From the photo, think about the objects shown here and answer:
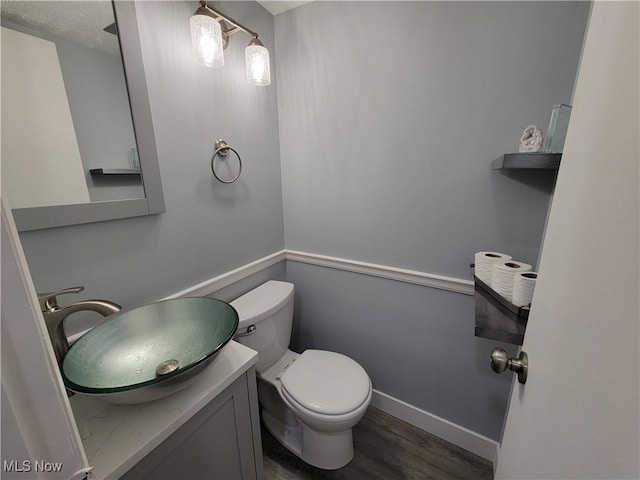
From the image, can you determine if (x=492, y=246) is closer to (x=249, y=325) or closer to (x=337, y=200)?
(x=337, y=200)

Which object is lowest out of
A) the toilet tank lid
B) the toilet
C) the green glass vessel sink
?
the toilet

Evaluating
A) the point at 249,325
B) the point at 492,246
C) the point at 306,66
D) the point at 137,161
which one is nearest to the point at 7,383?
the point at 137,161

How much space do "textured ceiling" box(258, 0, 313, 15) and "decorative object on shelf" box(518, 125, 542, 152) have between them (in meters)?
1.15

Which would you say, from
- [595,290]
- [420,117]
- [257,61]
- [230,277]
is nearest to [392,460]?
[230,277]

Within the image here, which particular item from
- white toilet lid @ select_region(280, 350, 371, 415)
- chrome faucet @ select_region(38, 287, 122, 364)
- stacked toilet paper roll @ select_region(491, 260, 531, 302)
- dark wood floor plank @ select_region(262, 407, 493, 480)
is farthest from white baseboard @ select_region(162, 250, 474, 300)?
dark wood floor plank @ select_region(262, 407, 493, 480)

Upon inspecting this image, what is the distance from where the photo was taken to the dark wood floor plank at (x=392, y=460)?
127 centimetres

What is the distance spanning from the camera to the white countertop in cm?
58

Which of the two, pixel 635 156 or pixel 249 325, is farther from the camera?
pixel 249 325

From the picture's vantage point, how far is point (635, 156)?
0.31 meters

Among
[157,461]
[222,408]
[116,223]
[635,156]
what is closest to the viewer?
[635,156]

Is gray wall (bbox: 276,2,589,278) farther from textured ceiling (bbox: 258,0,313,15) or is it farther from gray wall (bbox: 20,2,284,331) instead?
gray wall (bbox: 20,2,284,331)

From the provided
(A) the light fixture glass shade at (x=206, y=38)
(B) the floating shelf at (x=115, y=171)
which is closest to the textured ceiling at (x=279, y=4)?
(A) the light fixture glass shade at (x=206, y=38)

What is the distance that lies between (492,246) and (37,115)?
1628 mm

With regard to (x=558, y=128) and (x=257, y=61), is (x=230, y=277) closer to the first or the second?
(x=257, y=61)
